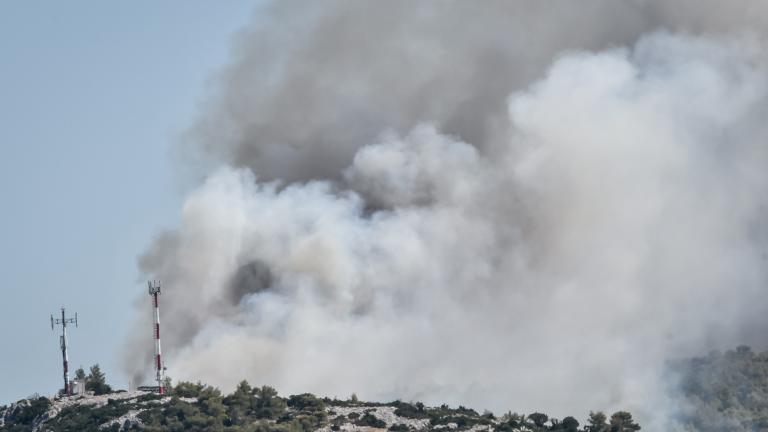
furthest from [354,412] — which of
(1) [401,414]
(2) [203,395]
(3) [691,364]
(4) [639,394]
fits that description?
(3) [691,364]

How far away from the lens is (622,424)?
393ft

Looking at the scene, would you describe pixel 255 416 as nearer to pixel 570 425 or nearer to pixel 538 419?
pixel 538 419

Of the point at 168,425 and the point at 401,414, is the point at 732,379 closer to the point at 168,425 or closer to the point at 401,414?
the point at 401,414

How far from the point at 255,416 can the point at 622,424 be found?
2765 cm

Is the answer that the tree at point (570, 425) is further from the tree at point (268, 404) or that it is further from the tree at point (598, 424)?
the tree at point (268, 404)

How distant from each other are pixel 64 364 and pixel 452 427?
36.8 m

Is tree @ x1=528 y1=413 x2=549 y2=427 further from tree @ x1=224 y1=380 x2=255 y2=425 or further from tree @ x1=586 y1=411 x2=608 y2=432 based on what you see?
tree @ x1=224 y1=380 x2=255 y2=425

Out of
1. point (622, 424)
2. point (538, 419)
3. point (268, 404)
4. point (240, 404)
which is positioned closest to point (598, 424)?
point (622, 424)

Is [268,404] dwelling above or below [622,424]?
above

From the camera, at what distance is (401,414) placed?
121m

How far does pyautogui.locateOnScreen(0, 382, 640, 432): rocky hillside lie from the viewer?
382ft

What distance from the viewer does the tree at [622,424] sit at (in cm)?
11925

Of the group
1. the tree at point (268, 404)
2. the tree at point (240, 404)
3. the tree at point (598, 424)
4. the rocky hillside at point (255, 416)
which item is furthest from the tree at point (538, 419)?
the tree at point (240, 404)

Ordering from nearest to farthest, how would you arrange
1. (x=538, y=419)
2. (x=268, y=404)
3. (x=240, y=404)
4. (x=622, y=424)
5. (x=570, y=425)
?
(x=570, y=425) < (x=622, y=424) < (x=538, y=419) < (x=240, y=404) < (x=268, y=404)
